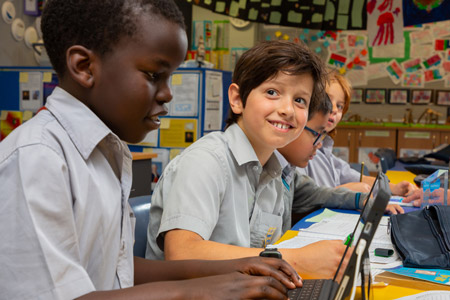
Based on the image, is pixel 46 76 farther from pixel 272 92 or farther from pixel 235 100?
pixel 272 92

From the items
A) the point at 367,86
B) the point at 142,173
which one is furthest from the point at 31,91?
the point at 367,86

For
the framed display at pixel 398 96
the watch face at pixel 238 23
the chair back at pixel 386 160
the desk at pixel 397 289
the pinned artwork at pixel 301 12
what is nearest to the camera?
the desk at pixel 397 289

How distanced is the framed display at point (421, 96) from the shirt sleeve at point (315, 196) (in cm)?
527

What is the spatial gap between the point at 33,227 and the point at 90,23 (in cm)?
32

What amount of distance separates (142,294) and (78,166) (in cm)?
20

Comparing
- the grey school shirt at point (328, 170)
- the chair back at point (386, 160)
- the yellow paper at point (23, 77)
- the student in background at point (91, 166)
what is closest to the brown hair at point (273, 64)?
the student in background at point (91, 166)

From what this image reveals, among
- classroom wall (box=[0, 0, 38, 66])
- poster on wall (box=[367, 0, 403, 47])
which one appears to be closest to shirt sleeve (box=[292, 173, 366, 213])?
poster on wall (box=[367, 0, 403, 47])

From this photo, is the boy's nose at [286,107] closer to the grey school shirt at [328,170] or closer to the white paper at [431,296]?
the white paper at [431,296]

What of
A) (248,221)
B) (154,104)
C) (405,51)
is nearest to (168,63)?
(154,104)

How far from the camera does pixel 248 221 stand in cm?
138

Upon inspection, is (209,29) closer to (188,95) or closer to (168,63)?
(188,95)

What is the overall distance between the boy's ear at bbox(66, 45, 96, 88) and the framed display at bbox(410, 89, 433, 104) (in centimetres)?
671

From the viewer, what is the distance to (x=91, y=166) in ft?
2.48

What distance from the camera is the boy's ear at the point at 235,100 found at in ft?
4.83
